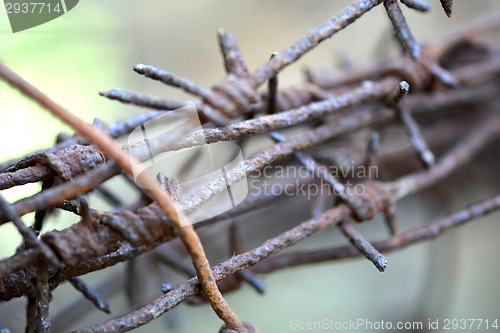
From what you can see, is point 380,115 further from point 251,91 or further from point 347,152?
point 251,91

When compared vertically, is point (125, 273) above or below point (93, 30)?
below

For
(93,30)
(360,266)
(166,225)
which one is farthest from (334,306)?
(93,30)

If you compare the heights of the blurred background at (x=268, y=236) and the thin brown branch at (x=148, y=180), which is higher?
the thin brown branch at (x=148, y=180)

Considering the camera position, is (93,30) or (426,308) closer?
(426,308)

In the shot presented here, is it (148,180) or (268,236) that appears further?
(268,236)

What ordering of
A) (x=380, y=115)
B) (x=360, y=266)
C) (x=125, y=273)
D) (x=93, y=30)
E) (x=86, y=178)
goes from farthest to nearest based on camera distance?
(x=93, y=30) < (x=360, y=266) < (x=125, y=273) < (x=380, y=115) < (x=86, y=178)

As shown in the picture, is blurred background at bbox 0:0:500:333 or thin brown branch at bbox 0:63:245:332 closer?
thin brown branch at bbox 0:63:245:332

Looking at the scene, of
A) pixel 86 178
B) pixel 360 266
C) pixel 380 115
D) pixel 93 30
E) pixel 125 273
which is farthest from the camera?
pixel 93 30

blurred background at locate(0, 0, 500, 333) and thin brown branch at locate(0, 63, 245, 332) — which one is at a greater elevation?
thin brown branch at locate(0, 63, 245, 332)

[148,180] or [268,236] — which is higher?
[148,180]

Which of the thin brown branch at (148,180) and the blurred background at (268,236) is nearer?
the thin brown branch at (148,180)

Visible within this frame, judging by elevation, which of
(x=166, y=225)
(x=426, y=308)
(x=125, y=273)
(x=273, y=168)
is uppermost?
(x=166, y=225)
